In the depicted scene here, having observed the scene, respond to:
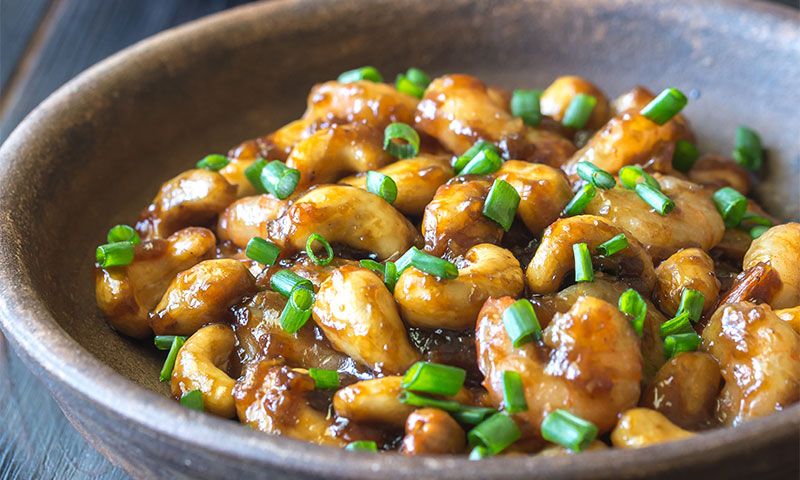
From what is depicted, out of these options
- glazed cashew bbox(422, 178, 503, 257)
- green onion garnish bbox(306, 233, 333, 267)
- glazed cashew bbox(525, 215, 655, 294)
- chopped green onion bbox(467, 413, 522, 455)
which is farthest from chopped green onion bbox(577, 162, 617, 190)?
chopped green onion bbox(467, 413, 522, 455)

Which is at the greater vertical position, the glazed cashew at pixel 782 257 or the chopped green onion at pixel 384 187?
the chopped green onion at pixel 384 187

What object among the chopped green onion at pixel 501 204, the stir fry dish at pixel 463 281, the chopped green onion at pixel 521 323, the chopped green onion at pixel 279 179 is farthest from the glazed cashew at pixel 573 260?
the chopped green onion at pixel 279 179

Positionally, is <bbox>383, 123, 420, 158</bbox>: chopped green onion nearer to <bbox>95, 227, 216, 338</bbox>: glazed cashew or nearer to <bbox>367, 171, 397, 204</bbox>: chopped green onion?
<bbox>367, 171, 397, 204</bbox>: chopped green onion

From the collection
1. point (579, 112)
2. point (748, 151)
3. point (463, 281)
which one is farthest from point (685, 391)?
point (748, 151)

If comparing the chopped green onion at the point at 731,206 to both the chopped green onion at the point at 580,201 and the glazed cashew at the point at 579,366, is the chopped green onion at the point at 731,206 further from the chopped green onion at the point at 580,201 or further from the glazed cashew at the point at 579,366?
the glazed cashew at the point at 579,366

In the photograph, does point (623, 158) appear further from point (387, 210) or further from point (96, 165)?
point (96, 165)

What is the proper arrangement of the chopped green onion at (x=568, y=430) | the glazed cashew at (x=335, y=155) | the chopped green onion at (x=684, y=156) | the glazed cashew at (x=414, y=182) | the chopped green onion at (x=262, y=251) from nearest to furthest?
1. the chopped green onion at (x=568, y=430)
2. the chopped green onion at (x=262, y=251)
3. the glazed cashew at (x=414, y=182)
4. the glazed cashew at (x=335, y=155)
5. the chopped green onion at (x=684, y=156)
